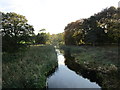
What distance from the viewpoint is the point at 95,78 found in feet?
33.4

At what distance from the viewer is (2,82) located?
6809mm

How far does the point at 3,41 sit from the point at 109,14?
2634 centimetres

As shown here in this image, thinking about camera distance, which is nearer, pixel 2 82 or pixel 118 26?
pixel 2 82

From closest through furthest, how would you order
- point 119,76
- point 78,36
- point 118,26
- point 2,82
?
point 2,82 → point 119,76 → point 118,26 → point 78,36

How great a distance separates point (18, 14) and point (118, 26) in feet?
88.9

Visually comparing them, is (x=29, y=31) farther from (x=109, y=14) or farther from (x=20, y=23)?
(x=109, y=14)

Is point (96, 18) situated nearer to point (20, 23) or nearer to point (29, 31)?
point (29, 31)

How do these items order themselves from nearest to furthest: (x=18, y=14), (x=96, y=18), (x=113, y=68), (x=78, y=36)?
(x=113, y=68) < (x=96, y=18) < (x=18, y=14) < (x=78, y=36)

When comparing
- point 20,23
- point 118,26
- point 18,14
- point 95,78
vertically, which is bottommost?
point 95,78

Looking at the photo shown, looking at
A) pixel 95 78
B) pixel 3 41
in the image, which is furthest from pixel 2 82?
pixel 95 78

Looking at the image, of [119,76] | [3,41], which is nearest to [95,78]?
[119,76]

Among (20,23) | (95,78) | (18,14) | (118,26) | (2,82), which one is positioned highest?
(18,14)

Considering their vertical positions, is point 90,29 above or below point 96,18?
below

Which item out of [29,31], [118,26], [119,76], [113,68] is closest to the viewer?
[119,76]
